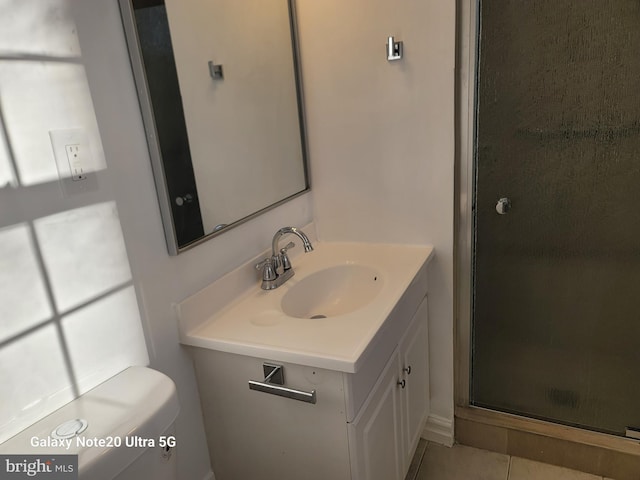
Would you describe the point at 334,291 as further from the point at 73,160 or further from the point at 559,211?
the point at 73,160

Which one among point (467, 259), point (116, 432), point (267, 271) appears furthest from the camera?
point (467, 259)

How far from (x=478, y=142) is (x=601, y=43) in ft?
1.44

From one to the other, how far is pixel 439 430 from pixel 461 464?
0.49 ft

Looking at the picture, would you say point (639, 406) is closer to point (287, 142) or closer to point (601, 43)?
point (601, 43)

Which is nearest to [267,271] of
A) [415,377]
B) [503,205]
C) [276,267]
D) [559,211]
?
[276,267]

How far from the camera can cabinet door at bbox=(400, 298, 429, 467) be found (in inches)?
60.1

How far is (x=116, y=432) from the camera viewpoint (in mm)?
888

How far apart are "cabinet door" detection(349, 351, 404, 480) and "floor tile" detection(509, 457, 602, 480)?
20.3 inches

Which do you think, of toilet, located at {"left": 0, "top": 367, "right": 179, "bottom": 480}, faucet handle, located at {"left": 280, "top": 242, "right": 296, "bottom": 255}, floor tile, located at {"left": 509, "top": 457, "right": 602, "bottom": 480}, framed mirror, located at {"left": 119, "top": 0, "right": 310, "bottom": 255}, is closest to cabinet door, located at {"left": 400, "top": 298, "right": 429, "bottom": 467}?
floor tile, located at {"left": 509, "top": 457, "right": 602, "bottom": 480}

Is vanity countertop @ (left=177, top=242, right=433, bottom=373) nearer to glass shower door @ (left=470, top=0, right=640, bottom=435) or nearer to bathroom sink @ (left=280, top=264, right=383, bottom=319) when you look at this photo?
bathroom sink @ (left=280, top=264, right=383, bottom=319)

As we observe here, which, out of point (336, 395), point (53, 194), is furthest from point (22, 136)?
point (336, 395)

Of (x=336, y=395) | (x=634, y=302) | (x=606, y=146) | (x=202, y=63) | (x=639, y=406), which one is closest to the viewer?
(x=336, y=395)

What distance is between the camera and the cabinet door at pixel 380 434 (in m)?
1.18

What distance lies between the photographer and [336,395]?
1.12 m
